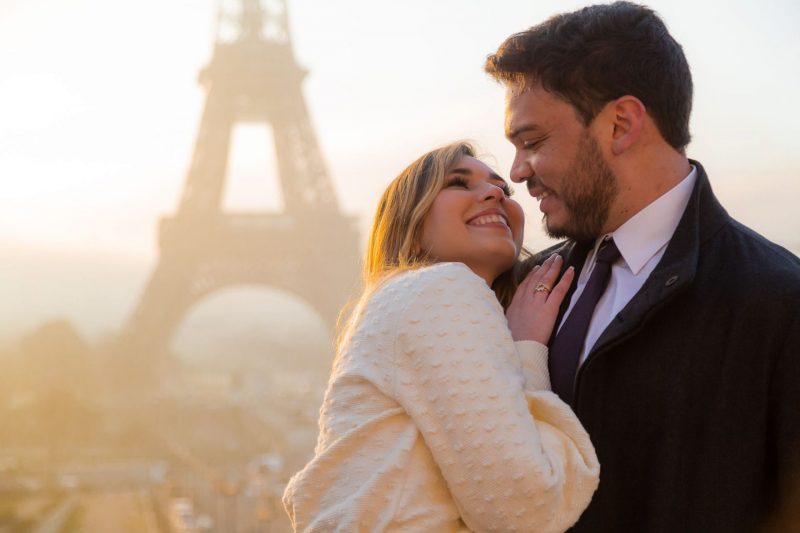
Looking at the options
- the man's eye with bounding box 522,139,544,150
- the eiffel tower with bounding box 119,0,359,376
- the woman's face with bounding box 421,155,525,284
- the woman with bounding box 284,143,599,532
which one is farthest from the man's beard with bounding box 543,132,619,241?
the eiffel tower with bounding box 119,0,359,376

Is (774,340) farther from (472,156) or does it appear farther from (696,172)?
(472,156)

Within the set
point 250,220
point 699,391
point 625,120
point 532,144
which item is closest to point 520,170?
point 532,144

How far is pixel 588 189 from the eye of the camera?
2.68 metres

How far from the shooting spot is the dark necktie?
Answer: 2602 millimetres

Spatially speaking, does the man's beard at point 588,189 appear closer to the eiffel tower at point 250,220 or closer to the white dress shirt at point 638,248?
the white dress shirt at point 638,248

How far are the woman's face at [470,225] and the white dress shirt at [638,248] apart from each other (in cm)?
30

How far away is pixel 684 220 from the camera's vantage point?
2.58m

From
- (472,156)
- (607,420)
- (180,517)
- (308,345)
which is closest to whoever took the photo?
(607,420)

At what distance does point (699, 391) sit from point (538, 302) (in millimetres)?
571

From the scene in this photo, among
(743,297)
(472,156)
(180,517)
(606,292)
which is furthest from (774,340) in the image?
(180,517)

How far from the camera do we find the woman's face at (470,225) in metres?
2.78

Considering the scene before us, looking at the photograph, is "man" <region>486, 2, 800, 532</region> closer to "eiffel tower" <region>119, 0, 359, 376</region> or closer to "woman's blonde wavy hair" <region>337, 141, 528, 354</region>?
"woman's blonde wavy hair" <region>337, 141, 528, 354</region>

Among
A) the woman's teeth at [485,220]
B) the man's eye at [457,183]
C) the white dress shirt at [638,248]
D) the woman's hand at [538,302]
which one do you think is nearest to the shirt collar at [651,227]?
the white dress shirt at [638,248]

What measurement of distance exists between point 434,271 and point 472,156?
591 millimetres
